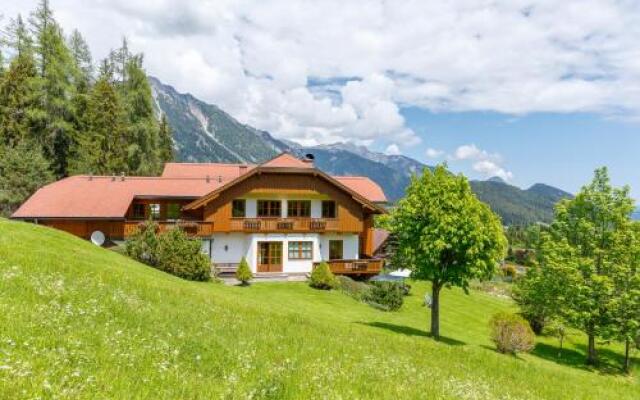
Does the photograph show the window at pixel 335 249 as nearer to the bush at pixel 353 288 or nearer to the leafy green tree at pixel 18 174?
the bush at pixel 353 288

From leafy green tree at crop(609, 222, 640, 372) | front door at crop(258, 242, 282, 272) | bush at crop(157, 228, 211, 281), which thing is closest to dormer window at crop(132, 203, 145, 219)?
bush at crop(157, 228, 211, 281)

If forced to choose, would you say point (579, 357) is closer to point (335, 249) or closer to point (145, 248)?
point (335, 249)

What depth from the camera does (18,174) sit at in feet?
160

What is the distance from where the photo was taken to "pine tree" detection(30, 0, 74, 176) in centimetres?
5531

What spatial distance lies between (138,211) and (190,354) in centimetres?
3589

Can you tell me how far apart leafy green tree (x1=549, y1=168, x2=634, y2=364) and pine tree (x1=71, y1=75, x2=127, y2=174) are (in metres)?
53.0

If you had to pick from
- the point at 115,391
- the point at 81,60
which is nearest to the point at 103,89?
the point at 81,60

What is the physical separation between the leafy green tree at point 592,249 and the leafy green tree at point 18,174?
2063 inches

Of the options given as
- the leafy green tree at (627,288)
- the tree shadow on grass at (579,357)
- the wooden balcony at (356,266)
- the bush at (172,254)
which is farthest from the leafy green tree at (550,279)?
the bush at (172,254)

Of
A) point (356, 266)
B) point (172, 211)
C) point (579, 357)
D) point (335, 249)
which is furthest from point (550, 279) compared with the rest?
point (172, 211)

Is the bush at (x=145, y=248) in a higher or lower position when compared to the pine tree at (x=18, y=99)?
lower

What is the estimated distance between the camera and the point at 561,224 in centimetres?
3419

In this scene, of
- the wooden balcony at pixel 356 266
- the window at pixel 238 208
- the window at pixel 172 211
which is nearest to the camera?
the window at pixel 238 208

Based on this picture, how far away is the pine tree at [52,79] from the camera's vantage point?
181ft
